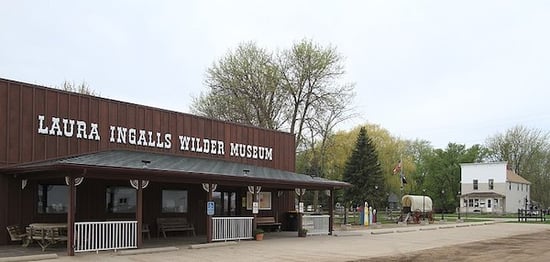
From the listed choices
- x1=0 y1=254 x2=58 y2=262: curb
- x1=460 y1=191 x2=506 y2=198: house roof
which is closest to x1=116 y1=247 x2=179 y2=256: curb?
x1=0 y1=254 x2=58 y2=262: curb

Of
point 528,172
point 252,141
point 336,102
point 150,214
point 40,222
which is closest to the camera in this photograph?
point 40,222

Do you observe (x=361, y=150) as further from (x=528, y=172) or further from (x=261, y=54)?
(x=528, y=172)

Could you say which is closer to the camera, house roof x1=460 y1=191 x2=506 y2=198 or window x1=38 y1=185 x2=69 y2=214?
window x1=38 y1=185 x2=69 y2=214

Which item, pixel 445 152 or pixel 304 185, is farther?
pixel 445 152

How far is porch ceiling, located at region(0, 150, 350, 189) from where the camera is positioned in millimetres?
16078

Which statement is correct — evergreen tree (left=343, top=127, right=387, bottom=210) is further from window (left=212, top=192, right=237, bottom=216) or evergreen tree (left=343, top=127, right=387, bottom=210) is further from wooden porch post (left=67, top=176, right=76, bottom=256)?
wooden porch post (left=67, top=176, right=76, bottom=256)

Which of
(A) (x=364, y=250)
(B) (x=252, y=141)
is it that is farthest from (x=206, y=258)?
(B) (x=252, y=141)

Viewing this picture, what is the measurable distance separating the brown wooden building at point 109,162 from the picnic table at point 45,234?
1.01 metres

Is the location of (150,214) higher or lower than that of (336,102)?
lower

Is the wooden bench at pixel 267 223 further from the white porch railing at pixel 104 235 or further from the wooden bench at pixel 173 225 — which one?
the white porch railing at pixel 104 235

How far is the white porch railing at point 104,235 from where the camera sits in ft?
54.9

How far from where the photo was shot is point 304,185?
78.8 feet

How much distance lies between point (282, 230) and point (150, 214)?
8.59 m

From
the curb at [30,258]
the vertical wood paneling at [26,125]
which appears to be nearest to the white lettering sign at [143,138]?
the vertical wood paneling at [26,125]
